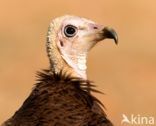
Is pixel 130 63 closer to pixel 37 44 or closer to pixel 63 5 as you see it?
pixel 37 44

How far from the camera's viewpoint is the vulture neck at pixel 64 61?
40.8 ft

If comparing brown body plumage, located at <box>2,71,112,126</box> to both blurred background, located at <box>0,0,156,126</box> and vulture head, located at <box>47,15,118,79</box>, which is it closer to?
vulture head, located at <box>47,15,118,79</box>

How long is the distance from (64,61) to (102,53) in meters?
15.1

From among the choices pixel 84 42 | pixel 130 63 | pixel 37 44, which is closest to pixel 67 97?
pixel 84 42

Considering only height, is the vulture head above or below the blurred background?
above

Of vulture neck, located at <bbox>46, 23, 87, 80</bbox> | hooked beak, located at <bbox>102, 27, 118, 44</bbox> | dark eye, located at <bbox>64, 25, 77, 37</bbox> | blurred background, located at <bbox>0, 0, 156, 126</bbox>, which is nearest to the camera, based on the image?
hooked beak, located at <bbox>102, 27, 118, 44</bbox>

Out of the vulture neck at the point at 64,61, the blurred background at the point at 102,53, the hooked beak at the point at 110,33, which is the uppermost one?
the hooked beak at the point at 110,33

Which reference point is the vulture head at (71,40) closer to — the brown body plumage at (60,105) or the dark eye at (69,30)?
the dark eye at (69,30)

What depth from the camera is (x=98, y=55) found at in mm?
27453

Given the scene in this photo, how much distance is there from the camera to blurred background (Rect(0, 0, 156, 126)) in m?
22.3

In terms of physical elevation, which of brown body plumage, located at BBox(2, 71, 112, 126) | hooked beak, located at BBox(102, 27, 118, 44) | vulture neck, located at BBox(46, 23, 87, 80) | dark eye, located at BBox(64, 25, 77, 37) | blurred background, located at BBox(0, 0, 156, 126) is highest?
dark eye, located at BBox(64, 25, 77, 37)

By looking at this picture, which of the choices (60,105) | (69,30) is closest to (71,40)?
(69,30)

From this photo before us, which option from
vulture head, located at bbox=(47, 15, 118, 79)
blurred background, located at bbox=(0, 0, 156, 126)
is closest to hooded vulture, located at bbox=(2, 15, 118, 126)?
vulture head, located at bbox=(47, 15, 118, 79)

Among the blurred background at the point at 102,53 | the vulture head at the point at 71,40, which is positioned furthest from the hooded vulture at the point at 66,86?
the blurred background at the point at 102,53
